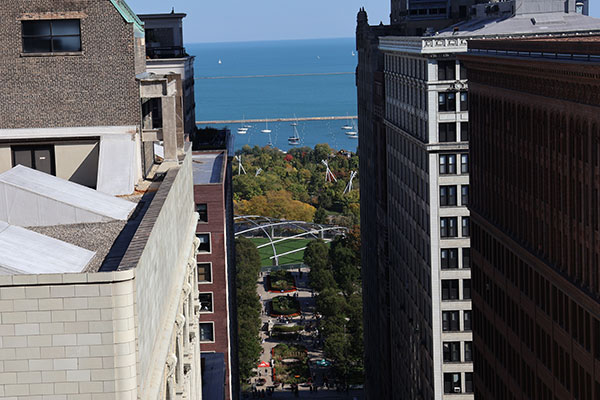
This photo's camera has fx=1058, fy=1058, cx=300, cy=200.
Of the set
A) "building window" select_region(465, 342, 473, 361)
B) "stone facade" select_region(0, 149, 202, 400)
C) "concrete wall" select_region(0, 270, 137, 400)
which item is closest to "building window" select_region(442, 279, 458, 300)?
"building window" select_region(465, 342, 473, 361)

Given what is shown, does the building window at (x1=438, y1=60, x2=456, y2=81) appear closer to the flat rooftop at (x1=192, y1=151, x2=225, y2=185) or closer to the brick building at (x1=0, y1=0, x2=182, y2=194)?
the flat rooftop at (x1=192, y1=151, x2=225, y2=185)

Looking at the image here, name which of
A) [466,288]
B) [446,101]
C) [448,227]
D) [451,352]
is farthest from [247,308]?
[446,101]

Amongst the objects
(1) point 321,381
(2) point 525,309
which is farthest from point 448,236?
(1) point 321,381

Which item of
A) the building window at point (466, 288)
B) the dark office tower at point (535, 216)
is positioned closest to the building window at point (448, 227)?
the building window at point (466, 288)

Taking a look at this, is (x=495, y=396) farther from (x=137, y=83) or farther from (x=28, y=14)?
(x=28, y=14)

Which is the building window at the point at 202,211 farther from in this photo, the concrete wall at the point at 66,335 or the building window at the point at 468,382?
the concrete wall at the point at 66,335

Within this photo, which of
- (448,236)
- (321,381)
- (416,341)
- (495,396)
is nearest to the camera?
(495,396)
